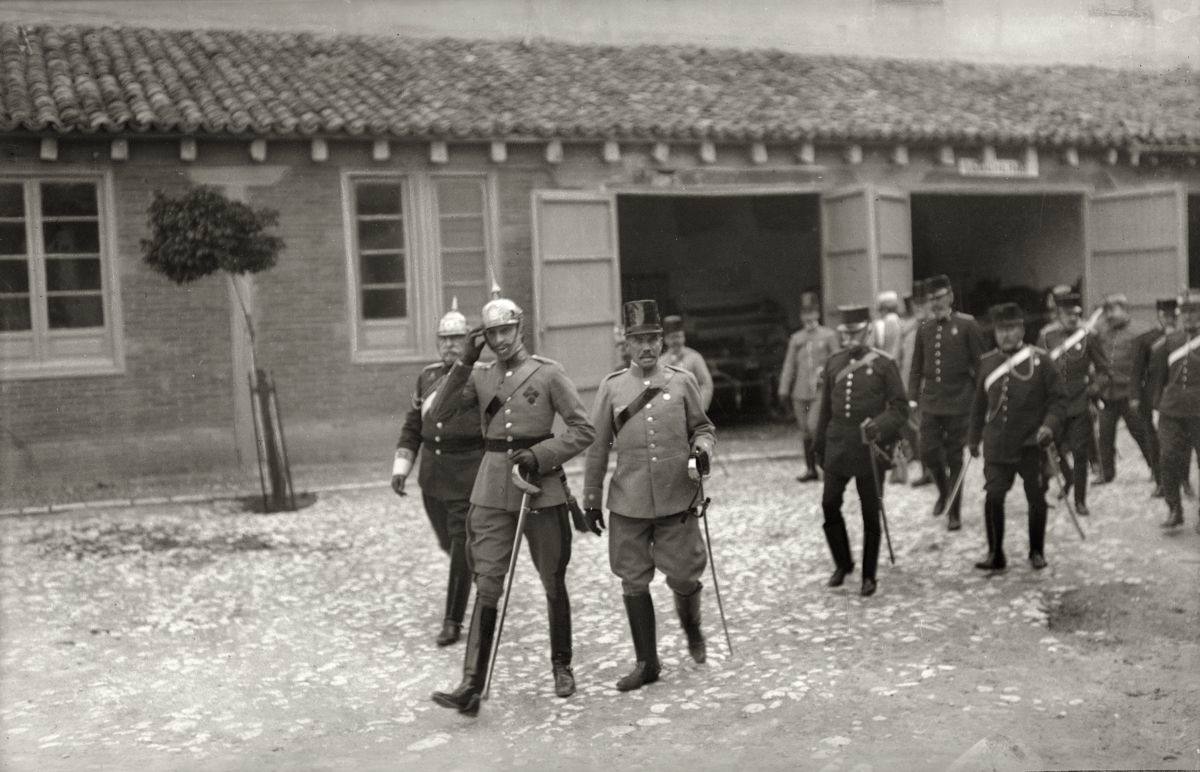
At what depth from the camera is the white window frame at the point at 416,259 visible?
12.3 meters

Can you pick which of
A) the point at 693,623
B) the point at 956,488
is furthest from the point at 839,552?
the point at 693,623

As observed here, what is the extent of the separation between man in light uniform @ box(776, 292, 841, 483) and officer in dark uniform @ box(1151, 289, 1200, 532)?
3.18 m

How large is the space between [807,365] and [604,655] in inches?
212

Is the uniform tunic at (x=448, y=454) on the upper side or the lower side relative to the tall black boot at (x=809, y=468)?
upper

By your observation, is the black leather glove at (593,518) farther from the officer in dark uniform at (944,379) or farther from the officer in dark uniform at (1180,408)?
the officer in dark uniform at (1180,408)

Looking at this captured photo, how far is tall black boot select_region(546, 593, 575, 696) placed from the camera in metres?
5.72

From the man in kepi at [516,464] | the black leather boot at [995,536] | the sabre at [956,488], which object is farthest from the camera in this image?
the sabre at [956,488]

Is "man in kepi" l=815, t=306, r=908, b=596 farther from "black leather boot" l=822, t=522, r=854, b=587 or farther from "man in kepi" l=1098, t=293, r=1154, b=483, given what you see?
"man in kepi" l=1098, t=293, r=1154, b=483

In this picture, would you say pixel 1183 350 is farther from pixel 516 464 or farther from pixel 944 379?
pixel 516 464

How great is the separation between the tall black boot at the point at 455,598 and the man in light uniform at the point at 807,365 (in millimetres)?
5029

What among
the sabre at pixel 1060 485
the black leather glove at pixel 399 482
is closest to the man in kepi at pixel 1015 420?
the sabre at pixel 1060 485

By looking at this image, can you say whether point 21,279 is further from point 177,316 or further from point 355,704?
point 355,704

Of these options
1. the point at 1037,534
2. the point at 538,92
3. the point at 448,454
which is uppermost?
the point at 538,92

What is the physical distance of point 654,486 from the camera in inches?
230
